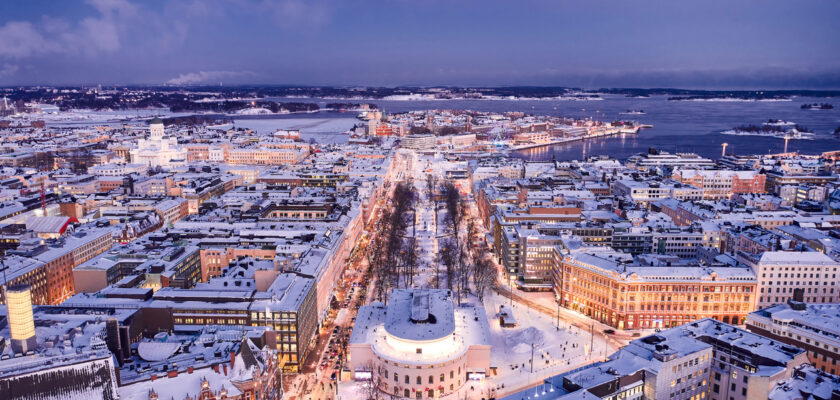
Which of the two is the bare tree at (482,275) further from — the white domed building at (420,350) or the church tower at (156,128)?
the church tower at (156,128)

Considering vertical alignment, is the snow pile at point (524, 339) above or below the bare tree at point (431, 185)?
below

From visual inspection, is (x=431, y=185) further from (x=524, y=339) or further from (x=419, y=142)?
(x=419, y=142)

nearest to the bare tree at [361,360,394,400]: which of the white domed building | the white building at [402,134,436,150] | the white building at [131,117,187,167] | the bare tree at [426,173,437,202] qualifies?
the white domed building

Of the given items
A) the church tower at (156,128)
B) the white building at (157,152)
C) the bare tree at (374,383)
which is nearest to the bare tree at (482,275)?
the bare tree at (374,383)

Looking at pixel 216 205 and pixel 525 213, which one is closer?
pixel 525 213

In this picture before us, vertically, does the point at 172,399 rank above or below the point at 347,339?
above

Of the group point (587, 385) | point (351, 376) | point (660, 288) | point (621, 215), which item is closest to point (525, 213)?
A: point (621, 215)

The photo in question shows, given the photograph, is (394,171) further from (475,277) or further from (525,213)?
(475,277)
